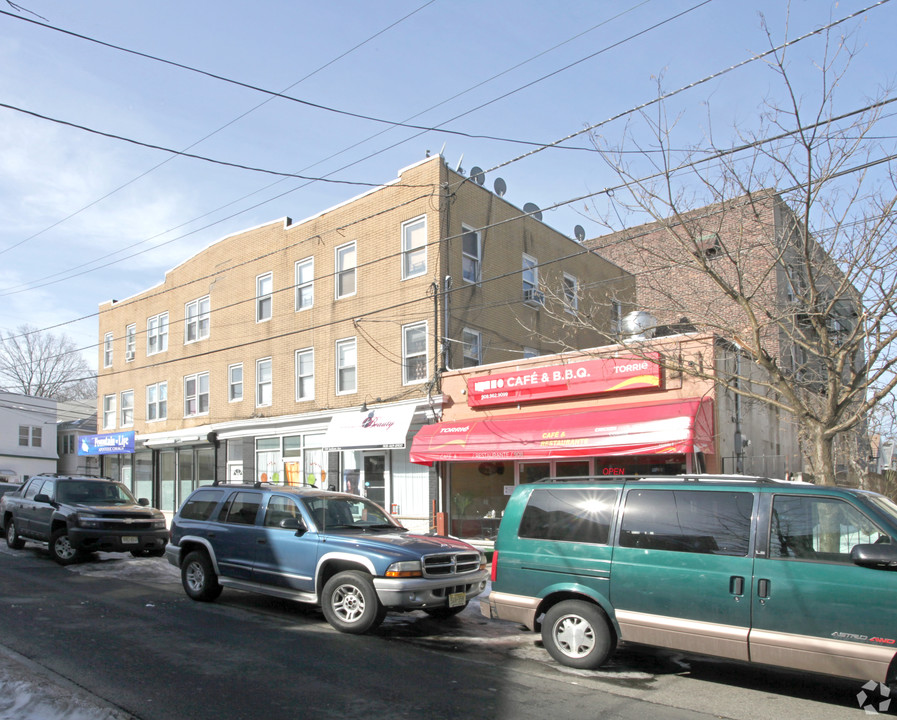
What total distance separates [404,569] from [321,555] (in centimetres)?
119

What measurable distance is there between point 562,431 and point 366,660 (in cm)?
802

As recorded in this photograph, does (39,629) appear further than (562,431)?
No

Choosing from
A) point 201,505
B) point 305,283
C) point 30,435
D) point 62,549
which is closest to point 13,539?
point 62,549

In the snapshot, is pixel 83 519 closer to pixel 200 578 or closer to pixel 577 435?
Result: pixel 200 578

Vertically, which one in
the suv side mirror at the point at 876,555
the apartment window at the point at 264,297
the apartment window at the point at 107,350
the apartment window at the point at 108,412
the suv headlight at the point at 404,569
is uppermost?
the apartment window at the point at 264,297

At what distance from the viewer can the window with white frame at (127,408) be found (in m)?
30.0

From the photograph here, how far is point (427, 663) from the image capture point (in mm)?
7102

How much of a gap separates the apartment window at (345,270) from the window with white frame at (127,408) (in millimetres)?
13697

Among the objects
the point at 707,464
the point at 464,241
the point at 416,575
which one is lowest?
the point at 416,575

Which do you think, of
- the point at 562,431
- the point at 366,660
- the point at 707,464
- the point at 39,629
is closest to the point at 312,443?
the point at 562,431

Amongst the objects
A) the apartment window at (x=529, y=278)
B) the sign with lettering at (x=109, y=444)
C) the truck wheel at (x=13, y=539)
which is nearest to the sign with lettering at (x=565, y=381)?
the apartment window at (x=529, y=278)

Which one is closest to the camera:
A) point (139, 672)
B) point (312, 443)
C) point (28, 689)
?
point (28, 689)

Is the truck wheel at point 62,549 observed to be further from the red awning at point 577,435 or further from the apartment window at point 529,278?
the apartment window at point 529,278

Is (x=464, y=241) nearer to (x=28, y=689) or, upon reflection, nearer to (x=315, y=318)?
(x=315, y=318)
